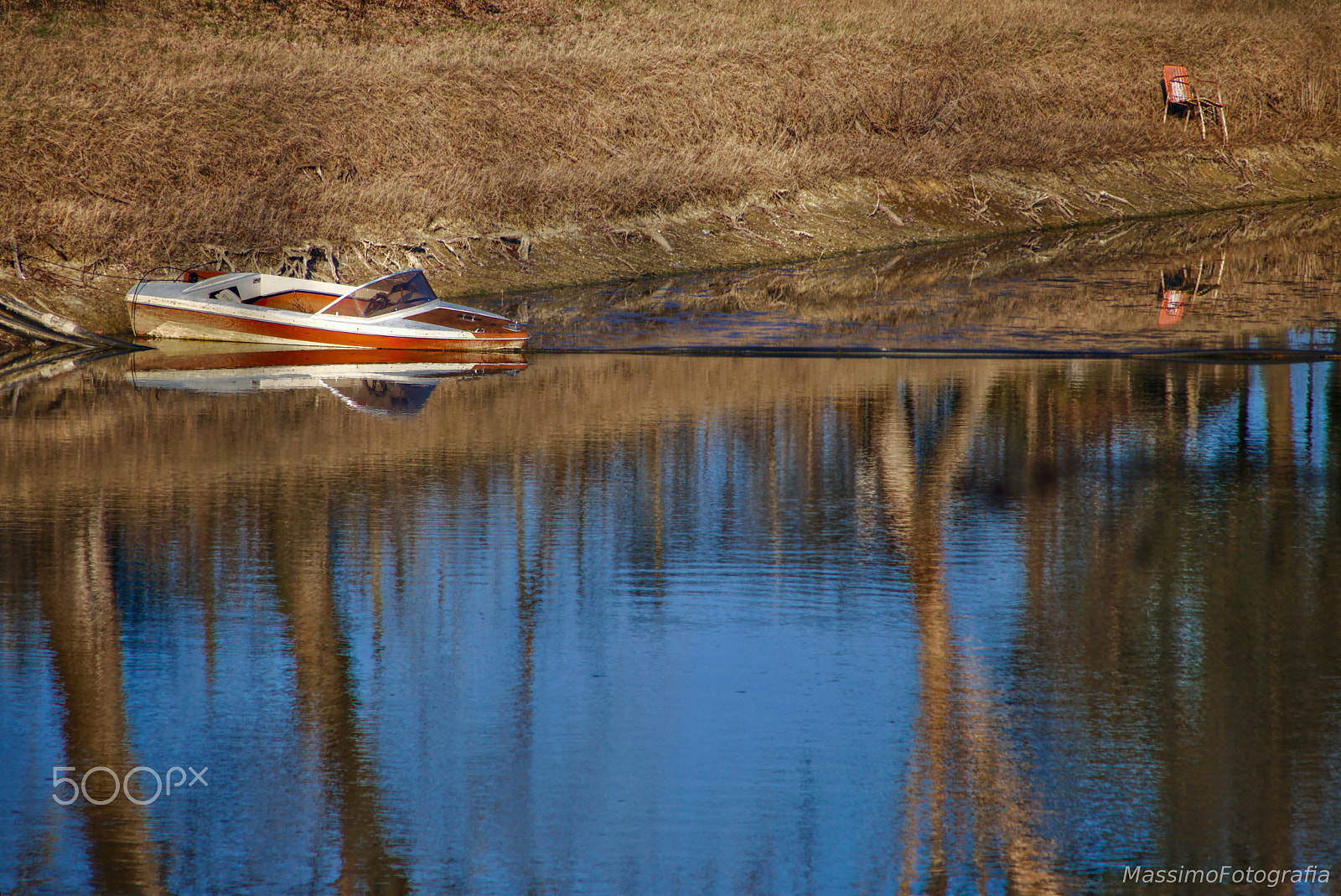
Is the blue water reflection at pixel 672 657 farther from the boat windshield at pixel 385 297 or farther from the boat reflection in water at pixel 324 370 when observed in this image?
the boat windshield at pixel 385 297

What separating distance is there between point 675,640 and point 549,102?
31240 mm

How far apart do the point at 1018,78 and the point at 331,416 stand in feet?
124

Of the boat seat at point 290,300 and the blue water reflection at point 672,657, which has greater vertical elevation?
the boat seat at point 290,300

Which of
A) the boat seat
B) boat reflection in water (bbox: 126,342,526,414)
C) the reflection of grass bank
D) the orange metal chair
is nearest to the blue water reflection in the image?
boat reflection in water (bbox: 126,342,526,414)

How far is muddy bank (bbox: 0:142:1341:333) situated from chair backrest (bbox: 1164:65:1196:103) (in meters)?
1.99

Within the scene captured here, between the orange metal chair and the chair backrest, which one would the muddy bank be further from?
the chair backrest

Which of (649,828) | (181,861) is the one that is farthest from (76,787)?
(649,828)

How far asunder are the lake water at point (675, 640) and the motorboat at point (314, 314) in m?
4.20

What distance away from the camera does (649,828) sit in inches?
231

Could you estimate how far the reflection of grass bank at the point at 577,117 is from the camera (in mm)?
28531

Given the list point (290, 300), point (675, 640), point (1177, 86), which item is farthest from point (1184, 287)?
point (1177, 86)

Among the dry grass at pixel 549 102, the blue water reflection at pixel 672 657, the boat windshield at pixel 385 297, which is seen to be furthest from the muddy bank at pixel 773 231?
the blue water reflection at pixel 672 657

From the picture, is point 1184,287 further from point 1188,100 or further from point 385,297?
point 1188,100

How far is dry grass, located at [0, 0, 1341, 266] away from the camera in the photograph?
93.2 feet
